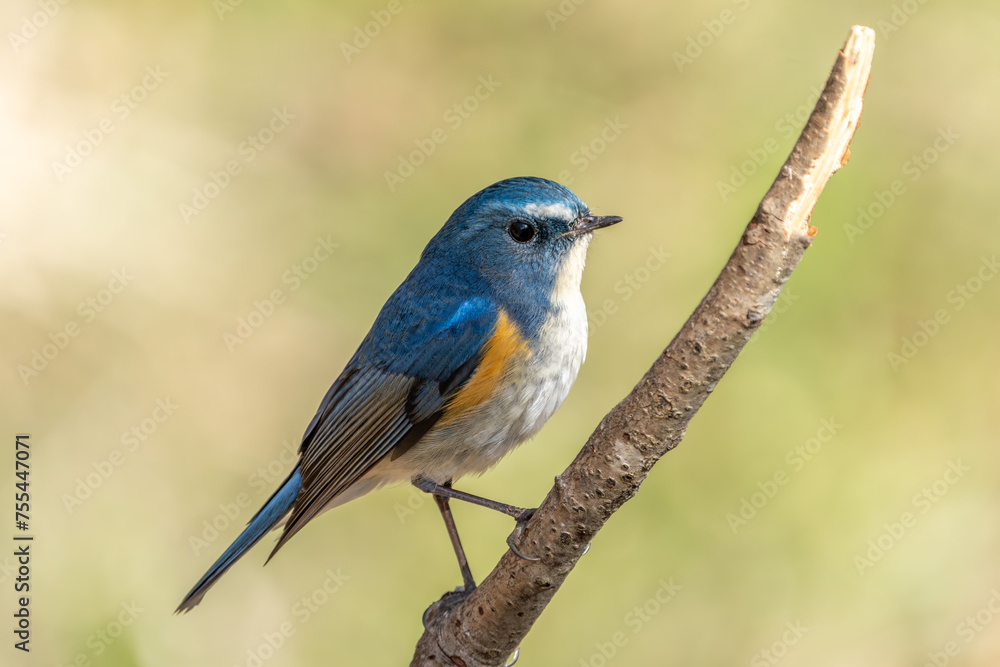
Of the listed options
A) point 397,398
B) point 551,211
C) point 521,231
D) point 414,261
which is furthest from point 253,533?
point 414,261

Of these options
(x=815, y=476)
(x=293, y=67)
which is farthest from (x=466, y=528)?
(x=293, y=67)

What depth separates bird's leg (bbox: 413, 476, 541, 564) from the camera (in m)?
2.91

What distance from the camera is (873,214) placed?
205 inches

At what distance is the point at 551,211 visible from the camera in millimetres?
3574

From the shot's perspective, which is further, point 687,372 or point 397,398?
point 397,398

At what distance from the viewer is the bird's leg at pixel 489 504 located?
115 inches

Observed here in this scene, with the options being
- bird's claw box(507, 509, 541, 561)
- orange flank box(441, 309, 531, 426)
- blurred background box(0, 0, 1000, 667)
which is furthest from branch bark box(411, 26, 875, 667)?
blurred background box(0, 0, 1000, 667)

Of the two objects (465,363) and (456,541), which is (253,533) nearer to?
(456,541)

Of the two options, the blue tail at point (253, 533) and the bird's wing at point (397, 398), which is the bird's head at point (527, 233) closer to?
the bird's wing at point (397, 398)

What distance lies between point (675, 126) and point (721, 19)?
2.39ft

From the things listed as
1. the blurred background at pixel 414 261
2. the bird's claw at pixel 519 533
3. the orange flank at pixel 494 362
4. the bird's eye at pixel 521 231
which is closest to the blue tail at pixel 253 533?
the orange flank at pixel 494 362

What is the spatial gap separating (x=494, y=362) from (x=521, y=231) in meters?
0.56

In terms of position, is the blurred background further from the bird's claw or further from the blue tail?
the bird's claw

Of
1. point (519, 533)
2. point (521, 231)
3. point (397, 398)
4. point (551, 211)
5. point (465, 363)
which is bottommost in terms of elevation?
point (397, 398)
